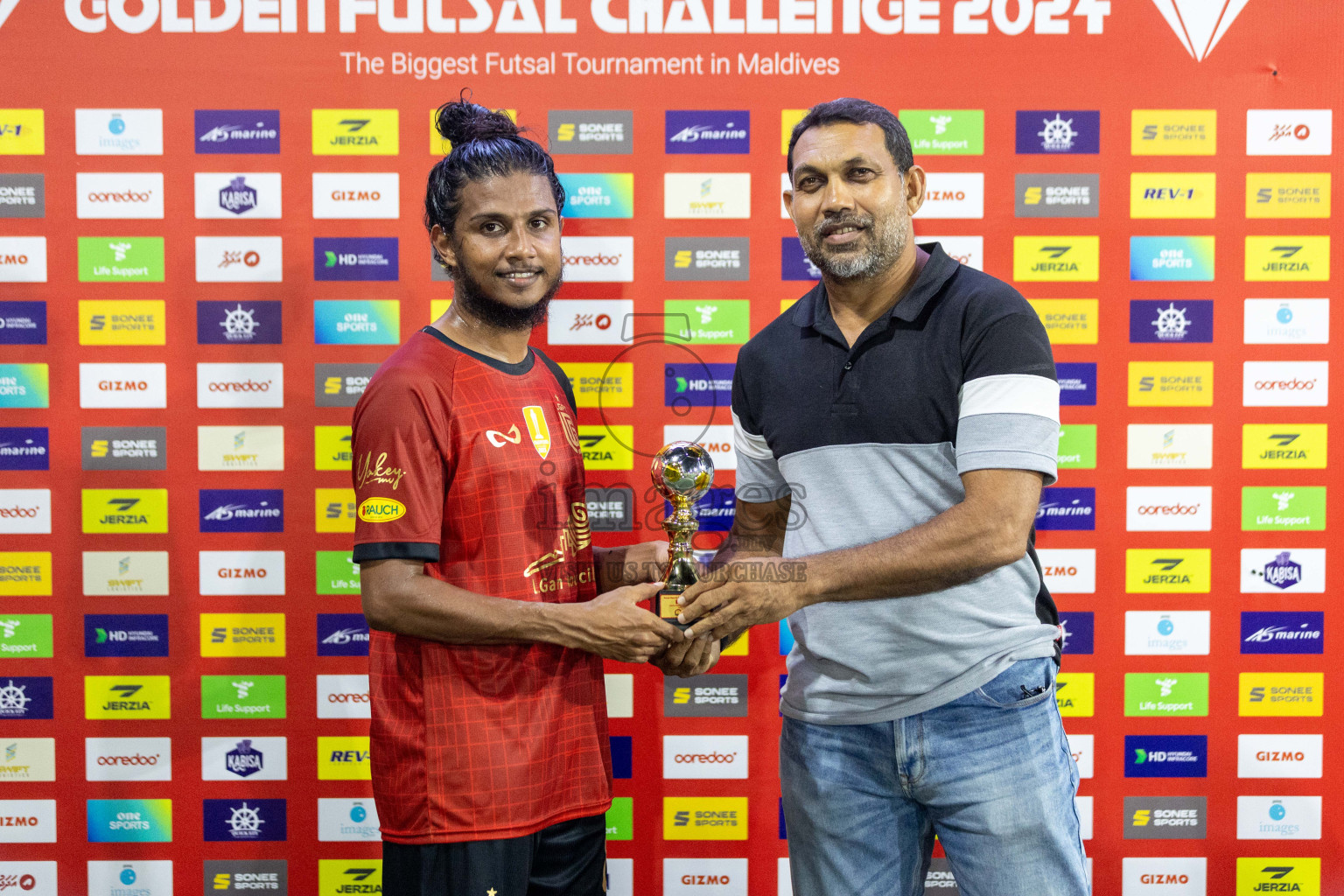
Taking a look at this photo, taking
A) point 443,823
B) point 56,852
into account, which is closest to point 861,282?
point 443,823

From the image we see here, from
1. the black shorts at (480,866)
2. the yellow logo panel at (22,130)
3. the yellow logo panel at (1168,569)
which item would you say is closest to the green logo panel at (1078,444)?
the yellow logo panel at (1168,569)

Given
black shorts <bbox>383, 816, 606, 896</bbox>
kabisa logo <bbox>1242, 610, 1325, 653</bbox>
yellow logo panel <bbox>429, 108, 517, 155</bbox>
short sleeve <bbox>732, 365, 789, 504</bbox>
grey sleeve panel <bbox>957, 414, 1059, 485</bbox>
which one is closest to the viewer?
grey sleeve panel <bbox>957, 414, 1059, 485</bbox>

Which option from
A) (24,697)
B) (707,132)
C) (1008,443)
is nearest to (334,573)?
(24,697)

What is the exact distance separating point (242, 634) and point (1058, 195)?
9.28ft

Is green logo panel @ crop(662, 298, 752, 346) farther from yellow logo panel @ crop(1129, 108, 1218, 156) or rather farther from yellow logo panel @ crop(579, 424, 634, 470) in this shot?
yellow logo panel @ crop(1129, 108, 1218, 156)

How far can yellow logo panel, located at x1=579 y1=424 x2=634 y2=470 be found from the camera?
2566 millimetres

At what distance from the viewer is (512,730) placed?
66.2 inches

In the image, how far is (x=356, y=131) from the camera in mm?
2500

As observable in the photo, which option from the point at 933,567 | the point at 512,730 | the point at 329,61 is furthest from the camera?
the point at 329,61

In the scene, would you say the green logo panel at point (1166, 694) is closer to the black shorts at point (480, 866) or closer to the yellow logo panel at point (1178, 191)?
the yellow logo panel at point (1178, 191)

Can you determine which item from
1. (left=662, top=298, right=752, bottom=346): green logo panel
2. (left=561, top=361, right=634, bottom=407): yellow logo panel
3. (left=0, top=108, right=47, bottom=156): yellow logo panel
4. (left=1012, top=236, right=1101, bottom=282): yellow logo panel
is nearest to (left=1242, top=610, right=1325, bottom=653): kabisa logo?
(left=1012, top=236, right=1101, bottom=282): yellow logo panel

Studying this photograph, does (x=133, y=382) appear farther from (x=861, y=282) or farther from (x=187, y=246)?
(x=861, y=282)

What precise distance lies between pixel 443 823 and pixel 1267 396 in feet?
8.54

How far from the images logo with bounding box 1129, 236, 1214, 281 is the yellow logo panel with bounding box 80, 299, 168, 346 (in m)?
2.95
